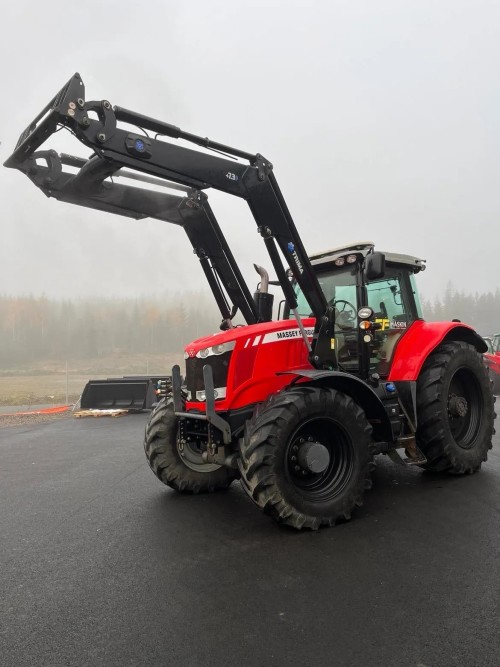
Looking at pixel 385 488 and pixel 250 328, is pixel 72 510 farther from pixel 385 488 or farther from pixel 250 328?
pixel 385 488

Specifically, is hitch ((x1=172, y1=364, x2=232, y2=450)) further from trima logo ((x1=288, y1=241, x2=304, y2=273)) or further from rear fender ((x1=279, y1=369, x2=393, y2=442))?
trima logo ((x1=288, y1=241, x2=304, y2=273))

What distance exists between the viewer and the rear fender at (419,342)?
16.1 feet

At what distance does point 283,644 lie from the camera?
7.59 feet

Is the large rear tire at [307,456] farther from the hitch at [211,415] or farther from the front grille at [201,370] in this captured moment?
the front grille at [201,370]

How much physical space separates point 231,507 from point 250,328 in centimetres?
173

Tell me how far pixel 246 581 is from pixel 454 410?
3.36 m

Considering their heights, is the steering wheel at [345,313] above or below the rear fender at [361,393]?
above

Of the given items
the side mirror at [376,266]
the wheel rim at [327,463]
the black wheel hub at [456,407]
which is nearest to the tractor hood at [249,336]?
the side mirror at [376,266]

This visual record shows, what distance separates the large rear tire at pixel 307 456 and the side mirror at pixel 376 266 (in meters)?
1.26

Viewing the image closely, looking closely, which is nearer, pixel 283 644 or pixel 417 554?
pixel 283 644

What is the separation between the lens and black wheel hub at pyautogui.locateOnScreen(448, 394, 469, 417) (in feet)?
17.2

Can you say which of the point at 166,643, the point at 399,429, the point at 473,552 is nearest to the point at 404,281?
the point at 399,429

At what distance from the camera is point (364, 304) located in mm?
4992

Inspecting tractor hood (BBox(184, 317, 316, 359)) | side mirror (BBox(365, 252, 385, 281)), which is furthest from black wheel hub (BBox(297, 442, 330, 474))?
side mirror (BBox(365, 252, 385, 281))
